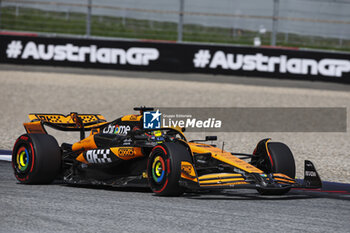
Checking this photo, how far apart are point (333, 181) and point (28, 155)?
4.05 meters

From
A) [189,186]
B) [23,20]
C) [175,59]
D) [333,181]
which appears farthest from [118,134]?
[23,20]

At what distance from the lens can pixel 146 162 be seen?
7469 millimetres

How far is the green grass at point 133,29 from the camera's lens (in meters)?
22.1

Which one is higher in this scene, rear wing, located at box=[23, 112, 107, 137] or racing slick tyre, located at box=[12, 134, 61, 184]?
rear wing, located at box=[23, 112, 107, 137]

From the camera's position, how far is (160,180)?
6941mm

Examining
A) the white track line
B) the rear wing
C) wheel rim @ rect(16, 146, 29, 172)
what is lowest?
the white track line

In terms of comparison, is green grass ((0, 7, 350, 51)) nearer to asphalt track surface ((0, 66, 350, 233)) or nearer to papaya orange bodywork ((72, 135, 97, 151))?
asphalt track surface ((0, 66, 350, 233))

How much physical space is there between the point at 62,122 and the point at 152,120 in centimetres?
174

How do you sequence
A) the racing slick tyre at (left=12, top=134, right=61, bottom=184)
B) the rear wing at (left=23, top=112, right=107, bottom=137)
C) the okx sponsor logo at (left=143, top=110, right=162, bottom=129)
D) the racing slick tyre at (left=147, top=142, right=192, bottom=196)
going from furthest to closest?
the rear wing at (left=23, top=112, right=107, bottom=137) < the racing slick tyre at (left=12, top=134, right=61, bottom=184) < the okx sponsor logo at (left=143, top=110, right=162, bottom=129) < the racing slick tyre at (left=147, top=142, right=192, bottom=196)

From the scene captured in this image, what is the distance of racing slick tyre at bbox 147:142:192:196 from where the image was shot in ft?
22.0

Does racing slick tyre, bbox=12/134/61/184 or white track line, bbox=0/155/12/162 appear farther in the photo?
white track line, bbox=0/155/12/162

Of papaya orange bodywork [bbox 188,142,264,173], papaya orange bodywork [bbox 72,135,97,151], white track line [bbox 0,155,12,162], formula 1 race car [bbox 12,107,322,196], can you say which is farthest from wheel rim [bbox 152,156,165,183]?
white track line [bbox 0,155,12,162]

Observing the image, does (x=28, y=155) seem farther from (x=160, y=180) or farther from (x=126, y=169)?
(x=160, y=180)

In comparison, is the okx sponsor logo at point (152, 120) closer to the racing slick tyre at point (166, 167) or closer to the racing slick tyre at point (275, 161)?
the racing slick tyre at point (166, 167)
